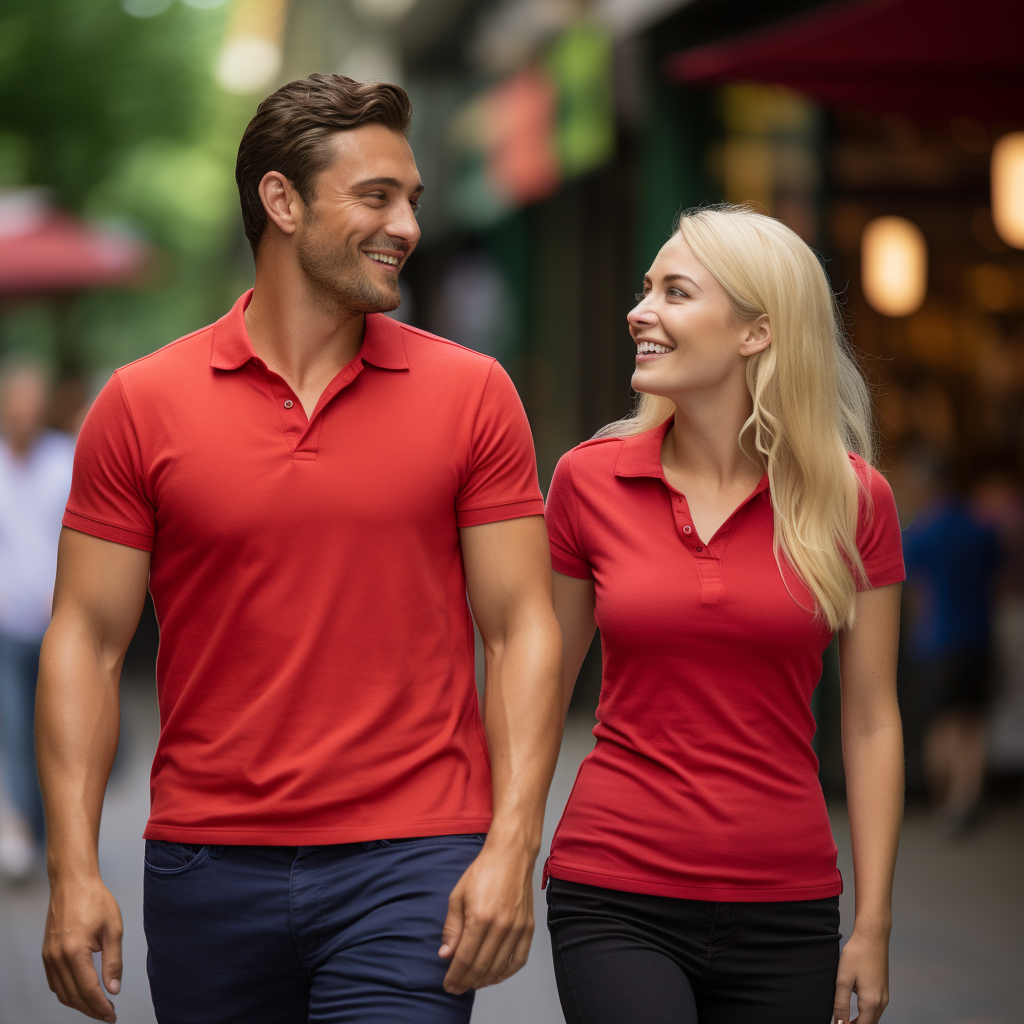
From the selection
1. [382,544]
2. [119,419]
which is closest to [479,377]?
[382,544]

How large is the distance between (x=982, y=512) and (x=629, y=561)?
736 cm

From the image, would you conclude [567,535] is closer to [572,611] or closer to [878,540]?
[572,611]

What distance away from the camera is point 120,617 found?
3039 mm

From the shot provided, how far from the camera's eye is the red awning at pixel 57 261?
1622cm

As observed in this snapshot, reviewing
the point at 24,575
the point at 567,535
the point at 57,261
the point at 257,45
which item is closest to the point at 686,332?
the point at 567,535

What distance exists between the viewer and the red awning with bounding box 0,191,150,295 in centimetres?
1622

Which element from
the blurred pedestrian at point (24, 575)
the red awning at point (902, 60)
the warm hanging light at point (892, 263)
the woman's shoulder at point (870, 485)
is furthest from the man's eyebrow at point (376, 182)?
the warm hanging light at point (892, 263)

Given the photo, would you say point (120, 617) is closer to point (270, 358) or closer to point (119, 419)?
point (119, 419)

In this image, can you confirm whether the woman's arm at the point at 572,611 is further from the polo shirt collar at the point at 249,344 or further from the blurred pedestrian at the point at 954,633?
the blurred pedestrian at the point at 954,633

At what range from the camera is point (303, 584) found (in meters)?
2.93

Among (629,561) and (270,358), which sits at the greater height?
(270,358)

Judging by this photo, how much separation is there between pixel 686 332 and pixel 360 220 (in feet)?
2.26

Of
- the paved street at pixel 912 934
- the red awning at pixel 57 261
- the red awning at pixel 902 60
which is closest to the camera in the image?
the paved street at pixel 912 934

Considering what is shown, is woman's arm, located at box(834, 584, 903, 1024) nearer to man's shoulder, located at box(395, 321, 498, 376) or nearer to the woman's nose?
the woman's nose
